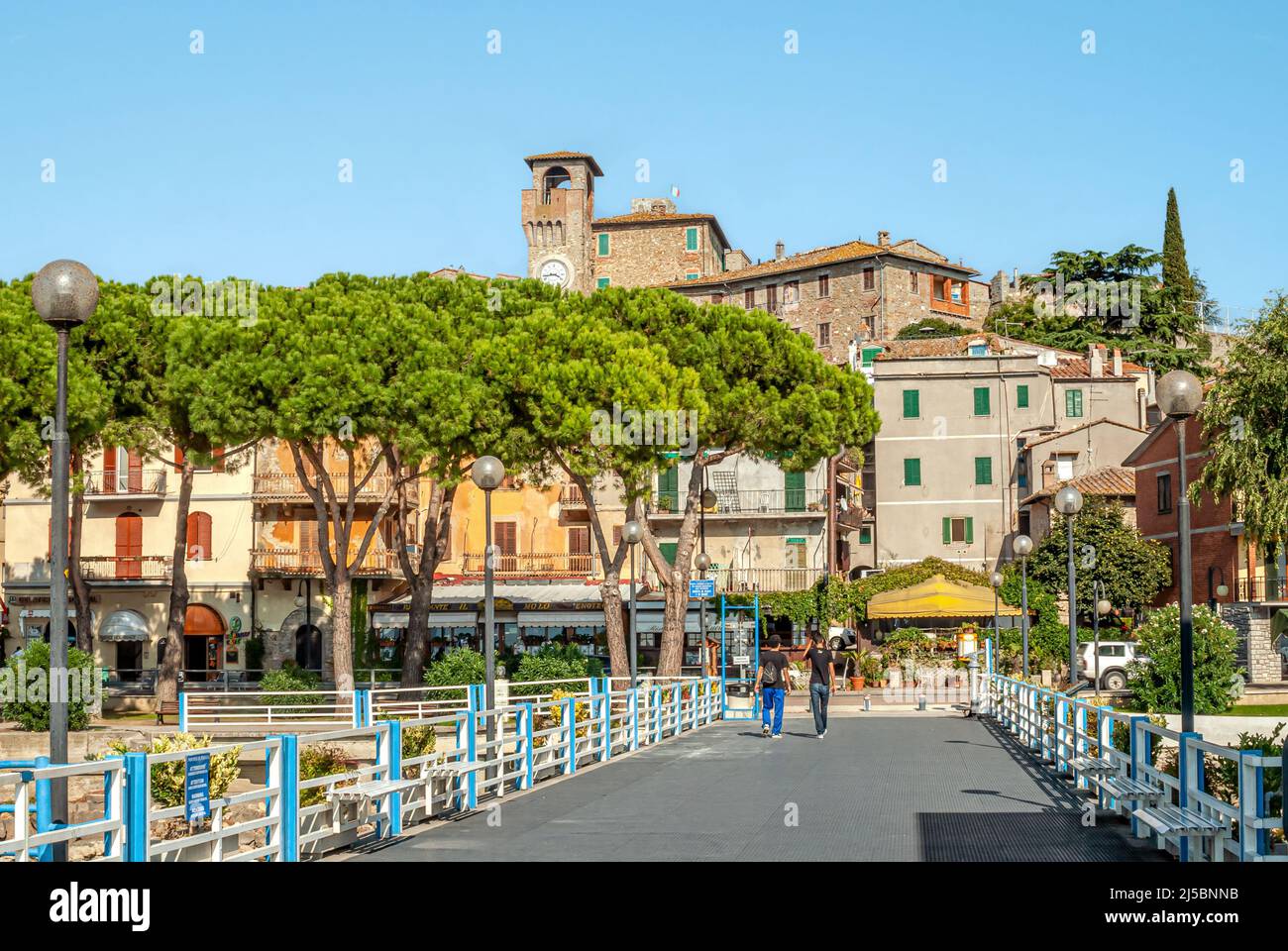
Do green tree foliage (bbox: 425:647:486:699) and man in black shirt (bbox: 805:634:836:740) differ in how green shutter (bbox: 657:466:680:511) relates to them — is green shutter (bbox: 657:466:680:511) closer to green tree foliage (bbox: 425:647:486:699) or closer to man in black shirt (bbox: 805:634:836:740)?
green tree foliage (bbox: 425:647:486:699)

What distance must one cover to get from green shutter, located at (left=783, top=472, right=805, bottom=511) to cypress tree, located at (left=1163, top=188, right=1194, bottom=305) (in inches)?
1408

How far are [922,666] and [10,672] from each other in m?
25.0

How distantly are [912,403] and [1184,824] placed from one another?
168 ft

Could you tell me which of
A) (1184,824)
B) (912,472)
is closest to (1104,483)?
(912,472)

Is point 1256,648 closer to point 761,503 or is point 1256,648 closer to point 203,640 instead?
point 761,503

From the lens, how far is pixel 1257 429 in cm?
3853

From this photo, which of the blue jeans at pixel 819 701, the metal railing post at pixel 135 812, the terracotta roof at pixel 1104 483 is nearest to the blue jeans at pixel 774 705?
the blue jeans at pixel 819 701

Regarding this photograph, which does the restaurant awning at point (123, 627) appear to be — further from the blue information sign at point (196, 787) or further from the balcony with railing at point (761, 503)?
the blue information sign at point (196, 787)

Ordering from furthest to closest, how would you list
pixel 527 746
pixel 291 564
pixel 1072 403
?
1. pixel 1072 403
2. pixel 291 564
3. pixel 527 746

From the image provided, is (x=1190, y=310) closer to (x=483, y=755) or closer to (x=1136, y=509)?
(x=1136, y=509)

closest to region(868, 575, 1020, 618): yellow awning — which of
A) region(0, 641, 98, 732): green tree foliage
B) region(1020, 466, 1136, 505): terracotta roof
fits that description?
region(1020, 466, 1136, 505): terracotta roof

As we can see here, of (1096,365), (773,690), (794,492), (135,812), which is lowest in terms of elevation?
(773,690)

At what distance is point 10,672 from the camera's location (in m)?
33.2

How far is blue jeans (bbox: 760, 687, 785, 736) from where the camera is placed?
82.2 feet
